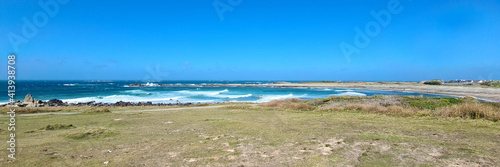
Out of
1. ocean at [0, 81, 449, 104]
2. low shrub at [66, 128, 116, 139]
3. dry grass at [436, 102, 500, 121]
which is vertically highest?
dry grass at [436, 102, 500, 121]

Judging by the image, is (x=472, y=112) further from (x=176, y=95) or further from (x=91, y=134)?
(x=176, y=95)

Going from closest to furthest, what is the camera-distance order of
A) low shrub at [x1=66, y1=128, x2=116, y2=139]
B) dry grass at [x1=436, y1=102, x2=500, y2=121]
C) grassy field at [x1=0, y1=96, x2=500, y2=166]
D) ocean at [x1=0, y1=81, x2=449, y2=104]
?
grassy field at [x1=0, y1=96, x2=500, y2=166] → low shrub at [x1=66, y1=128, x2=116, y2=139] → dry grass at [x1=436, y1=102, x2=500, y2=121] → ocean at [x1=0, y1=81, x2=449, y2=104]

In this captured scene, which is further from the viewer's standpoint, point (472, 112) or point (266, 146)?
point (472, 112)

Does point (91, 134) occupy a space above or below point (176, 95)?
above

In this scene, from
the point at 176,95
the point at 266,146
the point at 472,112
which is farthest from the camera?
the point at 176,95

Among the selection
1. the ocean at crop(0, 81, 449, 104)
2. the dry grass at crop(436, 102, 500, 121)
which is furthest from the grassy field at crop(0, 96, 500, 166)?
the ocean at crop(0, 81, 449, 104)

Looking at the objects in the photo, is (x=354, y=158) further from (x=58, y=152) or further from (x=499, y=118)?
(x=499, y=118)

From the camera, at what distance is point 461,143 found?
8.11 m

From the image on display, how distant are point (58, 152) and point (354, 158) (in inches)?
342

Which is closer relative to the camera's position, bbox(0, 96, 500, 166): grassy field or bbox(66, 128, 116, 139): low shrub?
bbox(0, 96, 500, 166): grassy field

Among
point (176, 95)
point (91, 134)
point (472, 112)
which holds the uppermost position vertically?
point (472, 112)

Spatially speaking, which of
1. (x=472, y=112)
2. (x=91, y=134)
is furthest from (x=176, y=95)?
(x=472, y=112)

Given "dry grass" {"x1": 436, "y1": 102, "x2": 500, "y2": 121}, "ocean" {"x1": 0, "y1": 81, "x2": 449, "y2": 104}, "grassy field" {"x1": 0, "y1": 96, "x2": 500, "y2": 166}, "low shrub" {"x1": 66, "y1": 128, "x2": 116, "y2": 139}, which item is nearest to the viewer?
"grassy field" {"x1": 0, "y1": 96, "x2": 500, "y2": 166}

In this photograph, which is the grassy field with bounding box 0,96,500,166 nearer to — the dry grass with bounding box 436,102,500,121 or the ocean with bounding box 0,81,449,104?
the dry grass with bounding box 436,102,500,121
